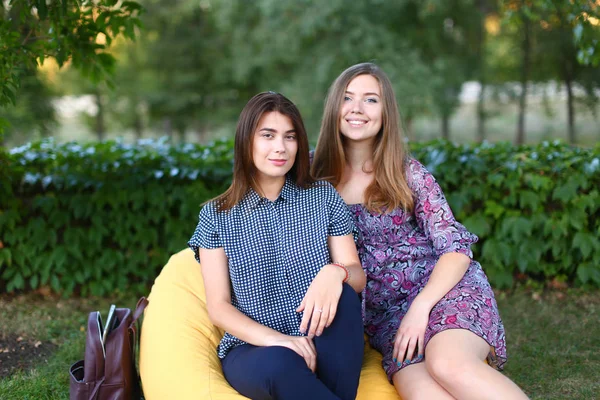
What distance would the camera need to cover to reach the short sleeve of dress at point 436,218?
2.85m

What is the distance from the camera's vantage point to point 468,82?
1791 centimetres

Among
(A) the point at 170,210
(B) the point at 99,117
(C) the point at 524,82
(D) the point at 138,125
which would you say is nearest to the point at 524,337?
(A) the point at 170,210

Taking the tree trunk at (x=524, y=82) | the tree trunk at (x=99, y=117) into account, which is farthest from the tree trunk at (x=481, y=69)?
the tree trunk at (x=99, y=117)

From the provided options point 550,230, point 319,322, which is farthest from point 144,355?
point 550,230

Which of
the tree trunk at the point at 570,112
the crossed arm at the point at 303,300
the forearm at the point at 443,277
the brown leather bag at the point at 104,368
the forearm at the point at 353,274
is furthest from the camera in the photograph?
the tree trunk at the point at 570,112

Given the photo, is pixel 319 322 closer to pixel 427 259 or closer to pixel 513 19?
pixel 427 259

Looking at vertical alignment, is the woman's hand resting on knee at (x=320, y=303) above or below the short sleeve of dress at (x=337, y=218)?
below

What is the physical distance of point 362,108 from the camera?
2938mm

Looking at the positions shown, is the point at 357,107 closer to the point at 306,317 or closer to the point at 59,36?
the point at 306,317

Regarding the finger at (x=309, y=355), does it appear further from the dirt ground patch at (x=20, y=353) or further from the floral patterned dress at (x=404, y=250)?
the dirt ground patch at (x=20, y=353)

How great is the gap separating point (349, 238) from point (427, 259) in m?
0.49

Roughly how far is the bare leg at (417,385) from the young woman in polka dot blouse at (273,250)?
33 cm

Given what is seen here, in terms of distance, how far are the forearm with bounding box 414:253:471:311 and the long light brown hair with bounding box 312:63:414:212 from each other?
1.05 ft

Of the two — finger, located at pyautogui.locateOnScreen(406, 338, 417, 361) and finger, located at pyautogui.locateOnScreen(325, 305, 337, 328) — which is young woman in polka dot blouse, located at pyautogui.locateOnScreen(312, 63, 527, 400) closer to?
finger, located at pyautogui.locateOnScreen(406, 338, 417, 361)
